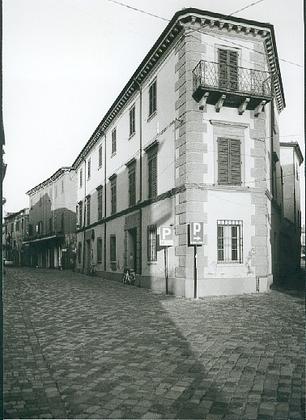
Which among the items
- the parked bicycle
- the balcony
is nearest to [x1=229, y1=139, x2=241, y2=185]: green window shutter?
the balcony

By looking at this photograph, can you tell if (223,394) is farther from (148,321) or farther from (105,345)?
(148,321)

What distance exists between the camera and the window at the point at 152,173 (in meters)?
18.3

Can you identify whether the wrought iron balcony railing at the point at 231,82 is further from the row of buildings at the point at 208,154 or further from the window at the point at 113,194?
the window at the point at 113,194

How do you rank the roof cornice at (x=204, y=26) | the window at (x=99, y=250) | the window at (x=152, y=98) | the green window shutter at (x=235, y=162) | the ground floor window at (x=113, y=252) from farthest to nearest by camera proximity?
the window at (x=99, y=250) < the ground floor window at (x=113, y=252) < the window at (x=152, y=98) < the green window shutter at (x=235, y=162) < the roof cornice at (x=204, y=26)

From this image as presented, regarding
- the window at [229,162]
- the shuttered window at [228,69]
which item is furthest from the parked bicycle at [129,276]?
the shuttered window at [228,69]

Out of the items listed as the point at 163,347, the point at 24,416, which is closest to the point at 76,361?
the point at 163,347

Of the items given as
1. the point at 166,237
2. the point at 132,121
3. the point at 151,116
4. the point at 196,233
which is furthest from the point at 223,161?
the point at 132,121

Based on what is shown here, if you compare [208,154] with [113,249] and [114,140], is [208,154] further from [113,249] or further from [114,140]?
[113,249]

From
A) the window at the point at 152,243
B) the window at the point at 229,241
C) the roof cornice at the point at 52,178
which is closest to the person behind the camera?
the window at the point at 229,241

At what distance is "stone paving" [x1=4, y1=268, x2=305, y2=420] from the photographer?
4.33 meters

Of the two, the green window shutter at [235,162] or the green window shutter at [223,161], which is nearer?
the green window shutter at [223,161]

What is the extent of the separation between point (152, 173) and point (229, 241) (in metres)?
5.09

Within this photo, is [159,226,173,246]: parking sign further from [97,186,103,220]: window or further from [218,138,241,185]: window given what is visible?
[97,186,103,220]: window

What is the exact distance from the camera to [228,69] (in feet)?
50.7
